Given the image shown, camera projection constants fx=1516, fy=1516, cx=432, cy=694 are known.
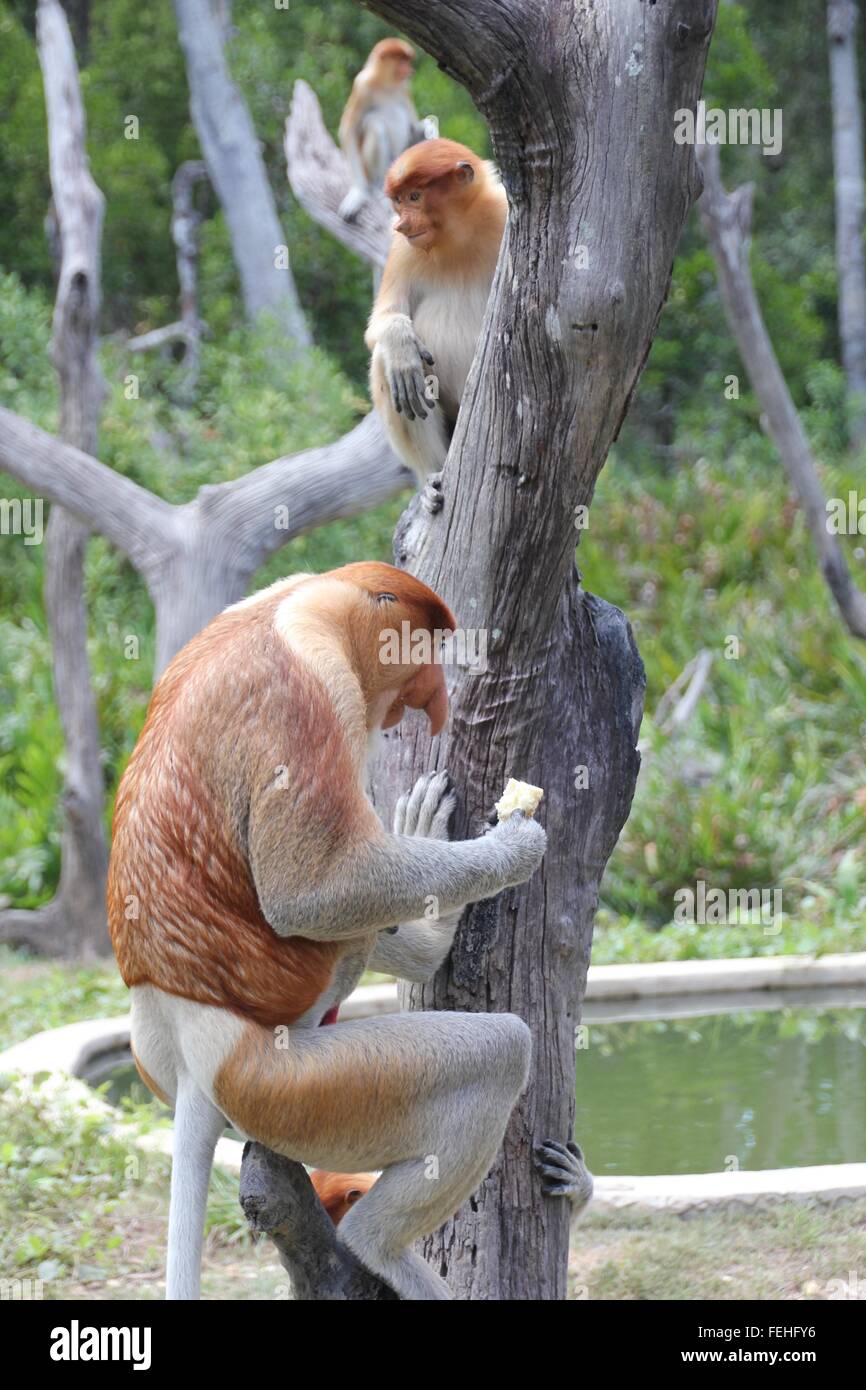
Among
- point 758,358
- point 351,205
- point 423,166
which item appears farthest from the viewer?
point 758,358

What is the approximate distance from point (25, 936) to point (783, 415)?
16.4 ft

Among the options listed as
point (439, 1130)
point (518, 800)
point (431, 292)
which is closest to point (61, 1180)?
point (439, 1130)

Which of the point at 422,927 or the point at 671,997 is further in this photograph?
the point at 671,997

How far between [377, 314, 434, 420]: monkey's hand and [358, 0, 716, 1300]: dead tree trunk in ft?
2.19

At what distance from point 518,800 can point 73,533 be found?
17.6 ft

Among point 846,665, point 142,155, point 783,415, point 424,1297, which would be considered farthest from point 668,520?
point 424,1297

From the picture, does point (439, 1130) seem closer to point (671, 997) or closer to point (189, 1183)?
point (189, 1183)

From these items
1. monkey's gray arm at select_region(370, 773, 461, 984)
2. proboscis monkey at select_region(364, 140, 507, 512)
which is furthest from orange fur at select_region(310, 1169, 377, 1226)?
proboscis monkey at select_region(364, 140, 507, 512)

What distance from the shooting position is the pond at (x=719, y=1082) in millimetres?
5363

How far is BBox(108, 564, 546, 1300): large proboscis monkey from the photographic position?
102 inches

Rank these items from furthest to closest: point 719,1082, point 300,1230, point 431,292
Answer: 1. point 719,1082
2. point 431,292
3. point 300,1230

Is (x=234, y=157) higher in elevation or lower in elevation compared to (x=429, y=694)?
higher

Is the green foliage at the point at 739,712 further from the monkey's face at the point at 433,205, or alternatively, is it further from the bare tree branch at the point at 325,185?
the monkey's face at the point at 433,205

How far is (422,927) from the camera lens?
3.17m
